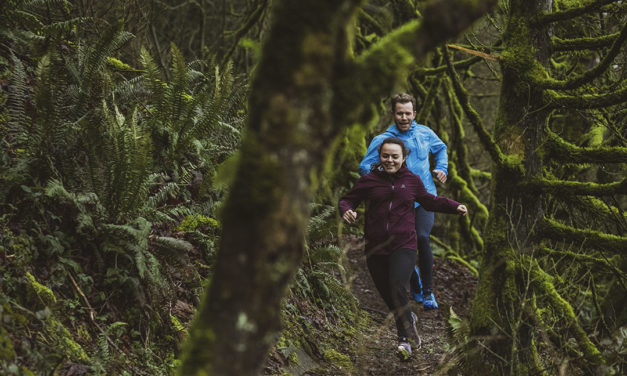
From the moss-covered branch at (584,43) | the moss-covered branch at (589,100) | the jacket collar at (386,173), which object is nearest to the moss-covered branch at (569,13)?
the moss-covered branch at (584,43)

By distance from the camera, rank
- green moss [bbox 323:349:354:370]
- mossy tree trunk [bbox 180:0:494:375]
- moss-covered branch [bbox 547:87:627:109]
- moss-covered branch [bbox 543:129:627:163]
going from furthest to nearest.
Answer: green moss [bbox 323:349:354:370], moss-covered branch [bbox 543:129:627:163], moss-covered branch [bbox 547:87:627:109], mossy tree trunk [bbox 180:0:494:375]

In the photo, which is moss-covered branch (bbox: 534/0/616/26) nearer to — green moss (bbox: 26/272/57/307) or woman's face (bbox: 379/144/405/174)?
woman's face (bbox: 379/144/405/174)

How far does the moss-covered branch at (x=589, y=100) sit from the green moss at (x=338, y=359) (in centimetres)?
271

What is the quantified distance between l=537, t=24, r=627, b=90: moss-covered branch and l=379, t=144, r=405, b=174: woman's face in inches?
66.6

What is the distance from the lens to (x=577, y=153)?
3551 millimetres

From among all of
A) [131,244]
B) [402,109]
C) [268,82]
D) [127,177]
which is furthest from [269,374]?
[402,109]

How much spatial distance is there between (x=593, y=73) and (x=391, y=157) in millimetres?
2167

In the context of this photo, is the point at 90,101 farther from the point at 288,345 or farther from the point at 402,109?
the point at 402,109

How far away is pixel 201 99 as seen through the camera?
4.80 meters

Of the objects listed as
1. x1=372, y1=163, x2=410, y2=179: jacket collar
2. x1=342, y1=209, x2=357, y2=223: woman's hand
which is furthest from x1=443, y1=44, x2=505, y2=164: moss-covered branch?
x1=342, y1=209, x2=357, y2=223: woman's hand

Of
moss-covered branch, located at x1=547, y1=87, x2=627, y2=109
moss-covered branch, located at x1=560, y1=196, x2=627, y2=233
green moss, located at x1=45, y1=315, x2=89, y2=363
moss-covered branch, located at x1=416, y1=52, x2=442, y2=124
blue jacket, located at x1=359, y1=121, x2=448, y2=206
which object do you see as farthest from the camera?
moss-covered branch, located at x1=416, y1=52, x2=442, y2=124

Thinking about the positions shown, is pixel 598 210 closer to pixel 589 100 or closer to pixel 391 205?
pixel 589 100

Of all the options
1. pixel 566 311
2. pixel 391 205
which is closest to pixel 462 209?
pixel 391 205

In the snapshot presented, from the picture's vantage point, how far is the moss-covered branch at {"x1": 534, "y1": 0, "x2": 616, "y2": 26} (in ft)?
10.1
